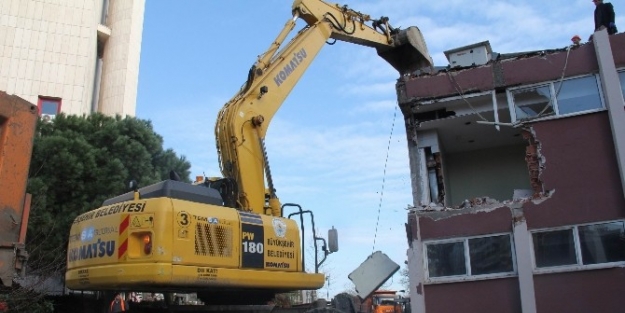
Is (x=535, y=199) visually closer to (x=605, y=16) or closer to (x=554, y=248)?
(x=554, y=248)

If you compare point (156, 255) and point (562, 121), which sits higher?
point (562, 121)

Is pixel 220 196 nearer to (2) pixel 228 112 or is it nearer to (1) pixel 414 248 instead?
(2) pixel 228 112

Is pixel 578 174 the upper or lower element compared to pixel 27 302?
upper

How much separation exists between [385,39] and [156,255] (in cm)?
929

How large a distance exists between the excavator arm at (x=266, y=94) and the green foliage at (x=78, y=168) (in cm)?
794

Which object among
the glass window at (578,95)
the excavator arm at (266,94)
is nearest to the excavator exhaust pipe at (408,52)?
the excavator arm at (266,94)

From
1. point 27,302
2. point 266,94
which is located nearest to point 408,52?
point 266,94

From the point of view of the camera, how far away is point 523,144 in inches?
529

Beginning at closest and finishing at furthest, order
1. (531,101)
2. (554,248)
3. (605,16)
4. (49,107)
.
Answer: (554,248) → (605,16) → (531,101) → (49,107)

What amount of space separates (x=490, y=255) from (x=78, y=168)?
43.1 ft

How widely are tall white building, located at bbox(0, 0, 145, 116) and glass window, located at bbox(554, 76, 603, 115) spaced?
1128 inches

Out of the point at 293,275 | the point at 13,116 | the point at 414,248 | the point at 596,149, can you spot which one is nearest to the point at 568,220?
the point at 596,149

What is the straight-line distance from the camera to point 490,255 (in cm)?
1036

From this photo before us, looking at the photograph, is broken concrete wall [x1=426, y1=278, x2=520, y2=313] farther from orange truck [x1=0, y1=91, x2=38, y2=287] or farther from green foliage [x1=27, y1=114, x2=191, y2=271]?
green foliage [x1=27, y1=114, x2=191, y2=271]
